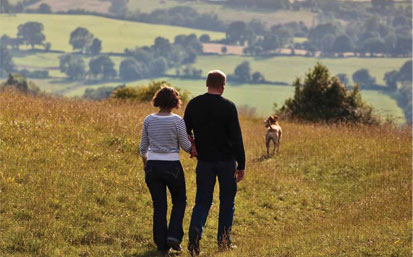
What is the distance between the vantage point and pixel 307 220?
15.4 metres

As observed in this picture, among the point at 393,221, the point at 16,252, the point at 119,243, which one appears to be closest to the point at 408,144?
the point at 393,221

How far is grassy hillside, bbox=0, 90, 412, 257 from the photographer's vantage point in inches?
428

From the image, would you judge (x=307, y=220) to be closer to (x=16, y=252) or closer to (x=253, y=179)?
(x=253, y=179)

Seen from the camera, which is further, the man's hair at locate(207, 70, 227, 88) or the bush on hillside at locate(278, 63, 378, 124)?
the bush on hillside at locate(278, 63, 378, 124)

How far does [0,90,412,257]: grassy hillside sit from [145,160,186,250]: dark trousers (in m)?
0.57

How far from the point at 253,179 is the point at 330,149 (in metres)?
5.91

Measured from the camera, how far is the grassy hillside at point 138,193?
1088cm

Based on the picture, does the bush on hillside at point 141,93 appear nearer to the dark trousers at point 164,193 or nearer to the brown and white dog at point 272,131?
the brown and white dog at point 272,131

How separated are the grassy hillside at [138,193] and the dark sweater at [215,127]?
1.66 metres

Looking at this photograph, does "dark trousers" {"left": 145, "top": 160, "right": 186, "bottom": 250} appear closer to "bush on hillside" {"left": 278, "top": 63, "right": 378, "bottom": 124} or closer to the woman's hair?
the woman's hair

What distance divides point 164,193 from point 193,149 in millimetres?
869

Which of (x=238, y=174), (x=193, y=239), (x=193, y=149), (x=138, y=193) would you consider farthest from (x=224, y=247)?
(x=138, y=193)

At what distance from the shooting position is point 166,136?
32.2ft

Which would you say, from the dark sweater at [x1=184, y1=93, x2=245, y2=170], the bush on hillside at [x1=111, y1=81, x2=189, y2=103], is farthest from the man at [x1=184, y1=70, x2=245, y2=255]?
the bush on hillside at [x1=111, y1=81, x2=189, y2=103]
